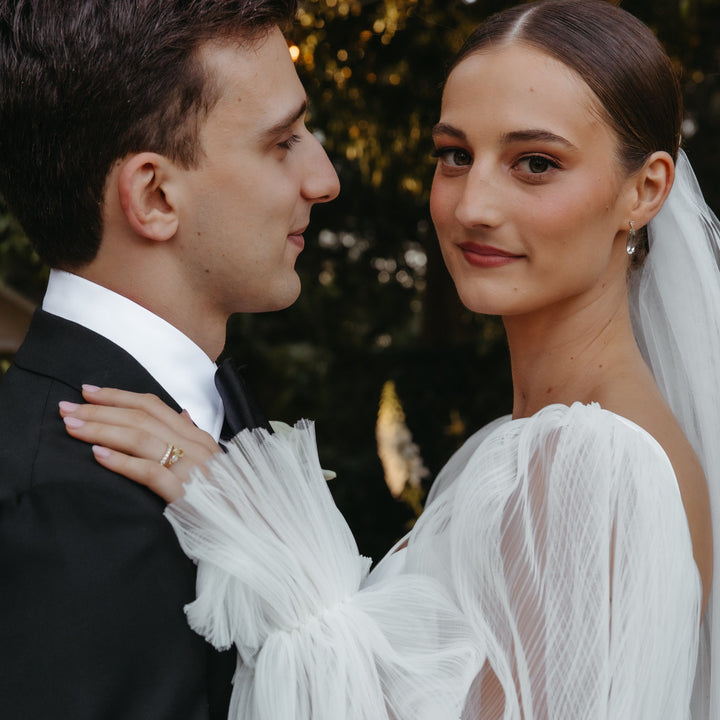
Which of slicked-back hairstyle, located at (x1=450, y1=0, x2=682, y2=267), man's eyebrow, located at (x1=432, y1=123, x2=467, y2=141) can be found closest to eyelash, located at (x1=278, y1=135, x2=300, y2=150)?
man's eyebrow, located at (x1=432, y1=123, x2=467, y2=141)

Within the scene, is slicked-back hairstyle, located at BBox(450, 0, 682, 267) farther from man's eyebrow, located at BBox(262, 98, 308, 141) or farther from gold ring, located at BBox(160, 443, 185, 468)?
gold ring, located at BBox(160, 443, 185, 468)

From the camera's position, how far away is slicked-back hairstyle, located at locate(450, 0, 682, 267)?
204 cm

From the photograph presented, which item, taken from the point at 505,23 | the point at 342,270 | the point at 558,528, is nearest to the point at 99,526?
the point at 558,528

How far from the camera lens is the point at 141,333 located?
187 centimetres

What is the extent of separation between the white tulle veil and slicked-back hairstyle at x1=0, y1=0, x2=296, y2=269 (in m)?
1.24

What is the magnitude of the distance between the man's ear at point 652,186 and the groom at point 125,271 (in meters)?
0.77

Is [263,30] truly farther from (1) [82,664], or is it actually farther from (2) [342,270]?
(2) [342,270]

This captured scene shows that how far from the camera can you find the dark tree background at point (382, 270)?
4895mm

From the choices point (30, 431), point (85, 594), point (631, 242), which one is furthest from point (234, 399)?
point (631, 242)

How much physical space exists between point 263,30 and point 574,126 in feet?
2.45

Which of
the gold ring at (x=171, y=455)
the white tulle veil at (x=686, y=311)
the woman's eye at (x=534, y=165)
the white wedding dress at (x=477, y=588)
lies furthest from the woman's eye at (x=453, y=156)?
the gold ring at (x=171, y=455)

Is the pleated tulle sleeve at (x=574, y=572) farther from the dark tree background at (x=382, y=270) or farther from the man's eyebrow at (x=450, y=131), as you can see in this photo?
the dark tree background at (x=382, y=270)

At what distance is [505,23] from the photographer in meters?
2.17

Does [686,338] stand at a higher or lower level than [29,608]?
higher
